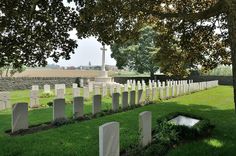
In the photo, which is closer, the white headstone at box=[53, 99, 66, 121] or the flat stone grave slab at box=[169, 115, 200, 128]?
the flat stone grave slab at box=[169, 115, 200, 128]

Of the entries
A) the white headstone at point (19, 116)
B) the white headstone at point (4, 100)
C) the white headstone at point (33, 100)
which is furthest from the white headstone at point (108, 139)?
the white headstone at point (33, 100)

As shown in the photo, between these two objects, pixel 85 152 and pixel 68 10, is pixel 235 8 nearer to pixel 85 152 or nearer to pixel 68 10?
pixel 68 10

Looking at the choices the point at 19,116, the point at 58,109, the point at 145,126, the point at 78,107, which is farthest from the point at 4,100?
the point at 145,126

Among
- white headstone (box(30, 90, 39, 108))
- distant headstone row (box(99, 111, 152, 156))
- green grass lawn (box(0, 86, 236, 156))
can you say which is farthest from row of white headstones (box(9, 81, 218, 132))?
distant headstone row (box(99, 111, 152, 156))

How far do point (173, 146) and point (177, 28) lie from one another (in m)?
6.69

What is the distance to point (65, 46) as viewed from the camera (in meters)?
8.37

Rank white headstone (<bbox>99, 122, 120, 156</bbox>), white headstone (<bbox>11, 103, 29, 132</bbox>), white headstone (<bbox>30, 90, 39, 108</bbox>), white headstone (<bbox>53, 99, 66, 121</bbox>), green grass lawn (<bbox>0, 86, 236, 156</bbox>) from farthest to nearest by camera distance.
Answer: white headstone (<bbox>30, 90, 39, 108</bbox>) < white headstone (<bbox>53, 99, 66, 121</bbox>) < white headstone (<bbox>11, 103, 29, 132</bbox>) < green grass lawn (<bbox>0, 86, 236, 156</bbox>) < white headstone (<bbox>99, 122, 120, 156</bbox>)

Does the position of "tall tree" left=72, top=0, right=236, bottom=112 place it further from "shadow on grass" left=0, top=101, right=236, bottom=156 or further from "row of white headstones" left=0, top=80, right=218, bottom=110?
"row of white headstones" left=0, top=80, right=218, bottom=110

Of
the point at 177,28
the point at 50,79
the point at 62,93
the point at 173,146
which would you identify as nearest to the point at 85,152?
the point at 173,146

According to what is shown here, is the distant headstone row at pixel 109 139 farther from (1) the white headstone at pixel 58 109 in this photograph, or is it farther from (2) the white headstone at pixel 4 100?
(2) the white headstone at pixel 4 100

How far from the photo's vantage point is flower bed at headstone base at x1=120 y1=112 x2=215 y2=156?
746 cm

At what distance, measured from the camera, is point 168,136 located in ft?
27.8

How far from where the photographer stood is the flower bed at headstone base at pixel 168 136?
746cm

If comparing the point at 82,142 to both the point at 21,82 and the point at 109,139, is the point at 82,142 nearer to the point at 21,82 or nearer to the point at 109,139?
the point at 109,139
